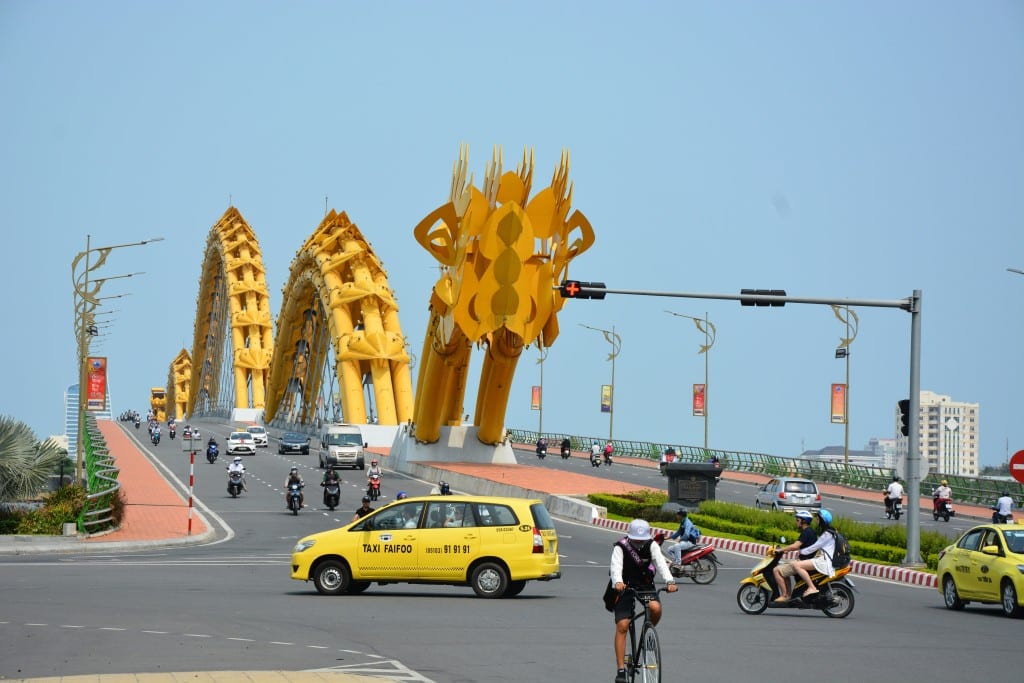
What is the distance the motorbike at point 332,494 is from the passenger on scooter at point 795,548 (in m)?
27.0

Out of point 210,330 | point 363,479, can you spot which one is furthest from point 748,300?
point 210,330

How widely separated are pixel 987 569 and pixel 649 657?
10918mm

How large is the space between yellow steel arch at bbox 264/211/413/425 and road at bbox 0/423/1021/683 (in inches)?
2301

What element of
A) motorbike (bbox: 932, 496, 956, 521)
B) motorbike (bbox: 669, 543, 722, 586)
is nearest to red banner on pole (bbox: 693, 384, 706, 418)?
motorbike (bbox: 932, 496, 956, 521)

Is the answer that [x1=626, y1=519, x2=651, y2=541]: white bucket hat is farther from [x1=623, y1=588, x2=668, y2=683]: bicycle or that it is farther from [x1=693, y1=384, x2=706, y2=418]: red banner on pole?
[x1=693, y1=384, x2=706, y2=418]: red banner on pole

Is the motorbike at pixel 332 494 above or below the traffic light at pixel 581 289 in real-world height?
below

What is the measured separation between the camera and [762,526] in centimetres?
3756

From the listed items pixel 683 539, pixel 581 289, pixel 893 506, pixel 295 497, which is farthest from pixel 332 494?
pixel 683 539

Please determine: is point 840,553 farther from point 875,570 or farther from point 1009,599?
point 875,570

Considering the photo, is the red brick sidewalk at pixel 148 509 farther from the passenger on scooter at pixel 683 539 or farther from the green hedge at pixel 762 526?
the passenger on scooter at pixel 683 539

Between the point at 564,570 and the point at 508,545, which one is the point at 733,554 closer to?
the point at 564,570

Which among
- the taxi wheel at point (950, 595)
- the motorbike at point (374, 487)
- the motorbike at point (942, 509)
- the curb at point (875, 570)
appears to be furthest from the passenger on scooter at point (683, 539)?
the motorbike at point (942, 509)

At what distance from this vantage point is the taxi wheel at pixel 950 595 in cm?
2228

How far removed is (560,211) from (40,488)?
26.2 meters
